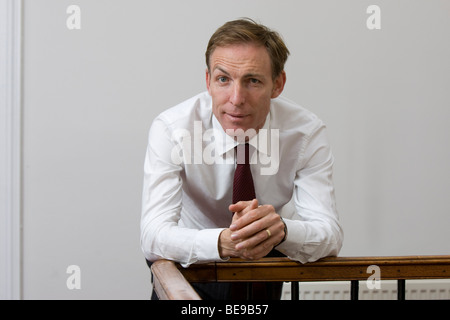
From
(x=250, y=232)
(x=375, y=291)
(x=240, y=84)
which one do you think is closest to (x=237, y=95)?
(x=240, y=84)

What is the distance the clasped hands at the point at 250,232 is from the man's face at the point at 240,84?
0.96 ft

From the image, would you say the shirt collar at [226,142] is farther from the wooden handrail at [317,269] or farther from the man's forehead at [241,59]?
the wooden handrail at [317,269]

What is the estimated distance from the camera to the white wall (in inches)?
88.0

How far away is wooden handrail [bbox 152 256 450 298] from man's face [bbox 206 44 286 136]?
390 mm

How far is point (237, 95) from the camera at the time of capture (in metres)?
1.41

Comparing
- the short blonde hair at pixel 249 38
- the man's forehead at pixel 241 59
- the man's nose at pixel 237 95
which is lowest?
the man's nose at pixel 237 95

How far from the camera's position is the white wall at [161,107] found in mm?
2234

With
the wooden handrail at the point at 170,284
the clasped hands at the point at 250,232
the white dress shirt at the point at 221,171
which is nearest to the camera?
the wooden handrail at the point at 170,284

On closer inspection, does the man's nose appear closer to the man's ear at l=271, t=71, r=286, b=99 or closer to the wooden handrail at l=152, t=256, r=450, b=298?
the man's ear at l=271, t=71, r=286, b=99

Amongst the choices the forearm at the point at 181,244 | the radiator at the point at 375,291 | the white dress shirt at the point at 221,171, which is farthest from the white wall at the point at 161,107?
the forearm at the point at 181,244

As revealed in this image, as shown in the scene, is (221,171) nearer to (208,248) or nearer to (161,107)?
(208,248)

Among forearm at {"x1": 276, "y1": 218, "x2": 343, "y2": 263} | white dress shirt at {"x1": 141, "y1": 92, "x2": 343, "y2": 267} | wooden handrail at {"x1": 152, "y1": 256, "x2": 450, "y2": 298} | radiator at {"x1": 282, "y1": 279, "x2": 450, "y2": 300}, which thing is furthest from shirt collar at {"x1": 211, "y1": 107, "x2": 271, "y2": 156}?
radiator at {"x1": 282, "y1": 279, "x2": 450, "y2": 300}

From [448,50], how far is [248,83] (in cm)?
133

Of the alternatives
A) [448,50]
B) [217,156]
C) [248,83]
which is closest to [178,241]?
[217,156]
